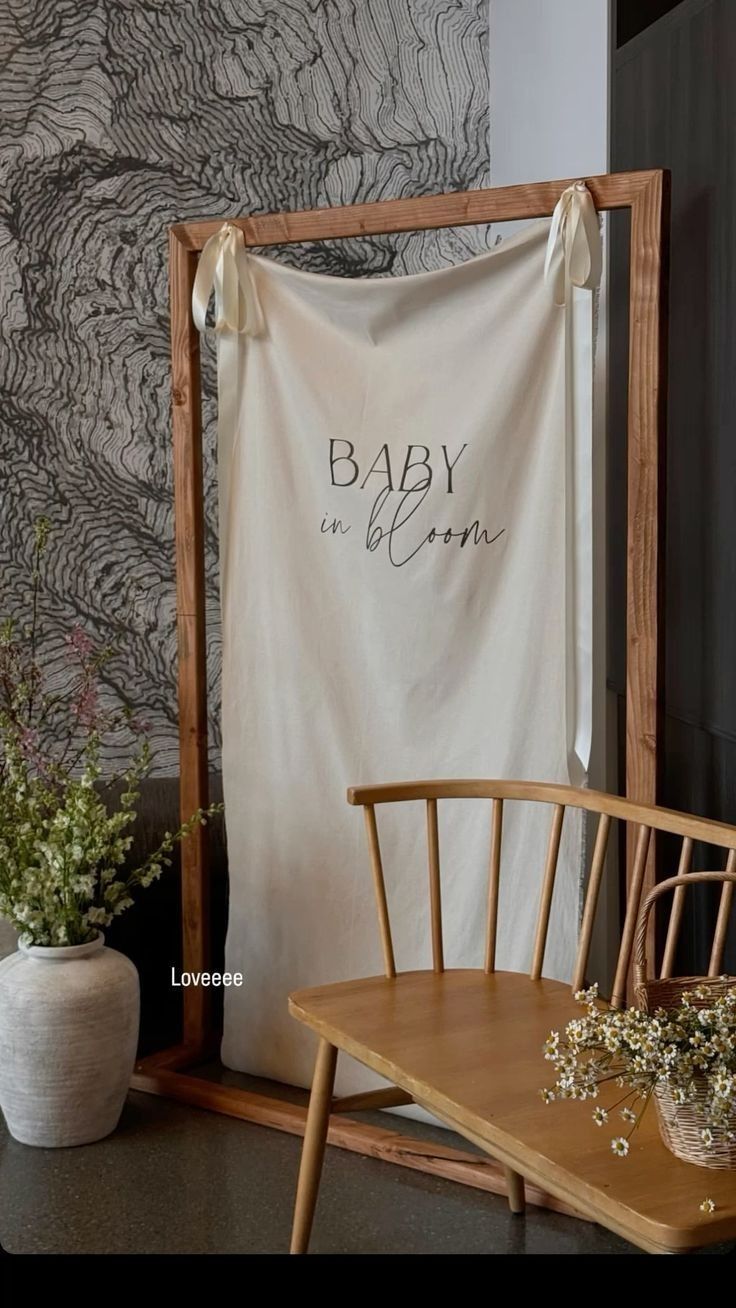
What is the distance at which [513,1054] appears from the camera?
186cm

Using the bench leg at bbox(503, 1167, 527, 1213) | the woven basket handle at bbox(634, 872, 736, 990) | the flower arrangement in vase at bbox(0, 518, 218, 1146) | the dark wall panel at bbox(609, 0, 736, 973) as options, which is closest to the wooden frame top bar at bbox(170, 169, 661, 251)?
the dark wall panel at bbox(609, 0, 736, 973)

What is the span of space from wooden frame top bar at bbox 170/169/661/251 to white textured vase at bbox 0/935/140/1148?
4.75ft

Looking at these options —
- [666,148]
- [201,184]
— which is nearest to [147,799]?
[201,184]

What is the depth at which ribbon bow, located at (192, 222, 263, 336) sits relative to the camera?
2.78 m

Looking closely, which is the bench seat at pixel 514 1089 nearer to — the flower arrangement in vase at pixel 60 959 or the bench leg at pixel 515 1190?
the bench leg at pixel 515 1190

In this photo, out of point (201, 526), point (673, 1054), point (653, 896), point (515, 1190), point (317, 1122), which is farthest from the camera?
point (201, 526)

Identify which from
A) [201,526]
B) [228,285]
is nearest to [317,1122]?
[201,526]

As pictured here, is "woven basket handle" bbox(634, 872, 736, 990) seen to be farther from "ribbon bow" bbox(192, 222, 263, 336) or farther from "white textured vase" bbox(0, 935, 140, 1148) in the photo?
"ribbon bow" bbox(192, 222, 263, 336)

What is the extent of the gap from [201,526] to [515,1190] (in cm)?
144

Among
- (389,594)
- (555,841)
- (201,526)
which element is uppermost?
(201,526)

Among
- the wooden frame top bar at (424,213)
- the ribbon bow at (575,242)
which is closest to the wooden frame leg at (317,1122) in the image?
the ribbon bow at (575,242)

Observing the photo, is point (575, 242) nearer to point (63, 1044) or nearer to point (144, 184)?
point (144, 184)

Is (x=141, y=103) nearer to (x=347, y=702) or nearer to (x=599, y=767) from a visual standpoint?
(x=347, y=702)
